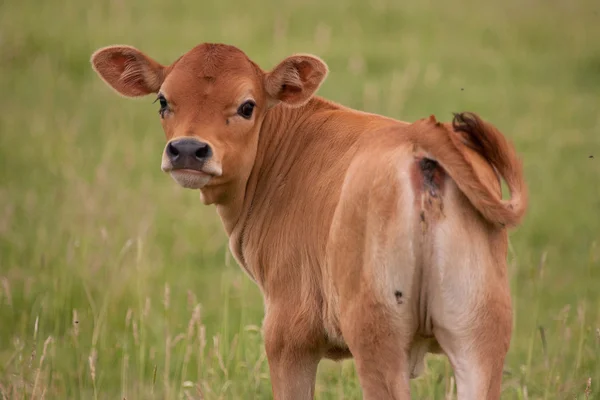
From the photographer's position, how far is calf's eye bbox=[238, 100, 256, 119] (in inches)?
240

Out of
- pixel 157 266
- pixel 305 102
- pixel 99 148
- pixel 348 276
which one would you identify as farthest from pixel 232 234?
pixel 99 148

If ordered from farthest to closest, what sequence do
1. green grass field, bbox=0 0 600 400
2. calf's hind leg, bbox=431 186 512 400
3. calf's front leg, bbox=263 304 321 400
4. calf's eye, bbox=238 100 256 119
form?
green grass field, bbox=0 0 600 400
calf's eye, bbox=238 100 256 119
calf's front leg, bbox=263 304 321 400
calf's hind leg, bbox=431 186 512 400

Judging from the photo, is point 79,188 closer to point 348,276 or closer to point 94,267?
point 94,267

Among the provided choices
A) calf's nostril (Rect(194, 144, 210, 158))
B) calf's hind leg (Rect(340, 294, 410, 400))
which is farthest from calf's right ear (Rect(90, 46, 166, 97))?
calf's hind leg (Rect(340, 294, 410, 400))

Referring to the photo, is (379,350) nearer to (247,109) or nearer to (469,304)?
(469,304)

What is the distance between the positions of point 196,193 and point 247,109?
259 inches

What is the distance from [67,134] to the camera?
13.4m

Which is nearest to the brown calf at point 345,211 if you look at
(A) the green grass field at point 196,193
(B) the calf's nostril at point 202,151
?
(B) the calf's nostril at point 202,151

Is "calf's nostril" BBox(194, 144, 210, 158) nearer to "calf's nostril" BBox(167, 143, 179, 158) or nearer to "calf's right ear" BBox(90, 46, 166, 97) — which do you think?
"calf's nostril" BBox(167, 143, 179, 158)

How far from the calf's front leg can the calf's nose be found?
0.88 m

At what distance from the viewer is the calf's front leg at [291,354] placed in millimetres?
5652

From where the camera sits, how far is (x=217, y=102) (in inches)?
236

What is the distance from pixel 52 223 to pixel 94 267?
180 centimetres

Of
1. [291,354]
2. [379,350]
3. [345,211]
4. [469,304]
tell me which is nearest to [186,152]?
[345,211]
